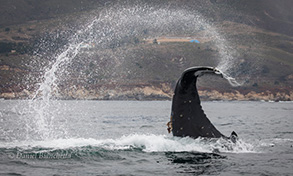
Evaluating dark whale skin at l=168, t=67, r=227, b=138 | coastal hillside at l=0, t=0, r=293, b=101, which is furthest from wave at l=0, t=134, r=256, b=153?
coastal hillside at l=0, t=0, r=293, b=101

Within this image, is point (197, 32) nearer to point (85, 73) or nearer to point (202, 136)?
point (85, 73)

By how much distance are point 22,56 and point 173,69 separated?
53.0 m

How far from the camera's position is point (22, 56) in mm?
136000

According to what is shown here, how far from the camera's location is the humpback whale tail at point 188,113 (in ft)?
44.4

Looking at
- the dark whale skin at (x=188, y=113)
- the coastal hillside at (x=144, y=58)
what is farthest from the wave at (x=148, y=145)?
the coastal hillside at (x=144, y=58)

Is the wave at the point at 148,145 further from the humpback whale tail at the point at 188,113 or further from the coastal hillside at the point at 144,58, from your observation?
the coastal hillside at the point at 144,58

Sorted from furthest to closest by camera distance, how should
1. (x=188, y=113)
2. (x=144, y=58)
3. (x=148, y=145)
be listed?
(x=144, y=58) → (x=148, y=145) → (x=188, y=113)

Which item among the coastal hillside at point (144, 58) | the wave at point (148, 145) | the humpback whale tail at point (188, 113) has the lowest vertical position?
the wave at point (148, 145)

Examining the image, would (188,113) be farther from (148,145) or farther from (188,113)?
(148,145)

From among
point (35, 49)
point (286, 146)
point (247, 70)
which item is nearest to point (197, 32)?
point (247, 70)

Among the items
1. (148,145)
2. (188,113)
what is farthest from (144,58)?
(188,113)

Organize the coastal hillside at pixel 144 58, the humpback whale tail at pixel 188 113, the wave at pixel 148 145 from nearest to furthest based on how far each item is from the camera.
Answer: the humpback whale tail at pixel 188 113
the wave at pixel 148 145
the coastal hillside at pixel 144 58

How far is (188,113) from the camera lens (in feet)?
45.7

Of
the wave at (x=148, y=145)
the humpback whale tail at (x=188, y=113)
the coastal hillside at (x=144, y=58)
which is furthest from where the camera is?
the coastal hillside at (x=144, y=58)
